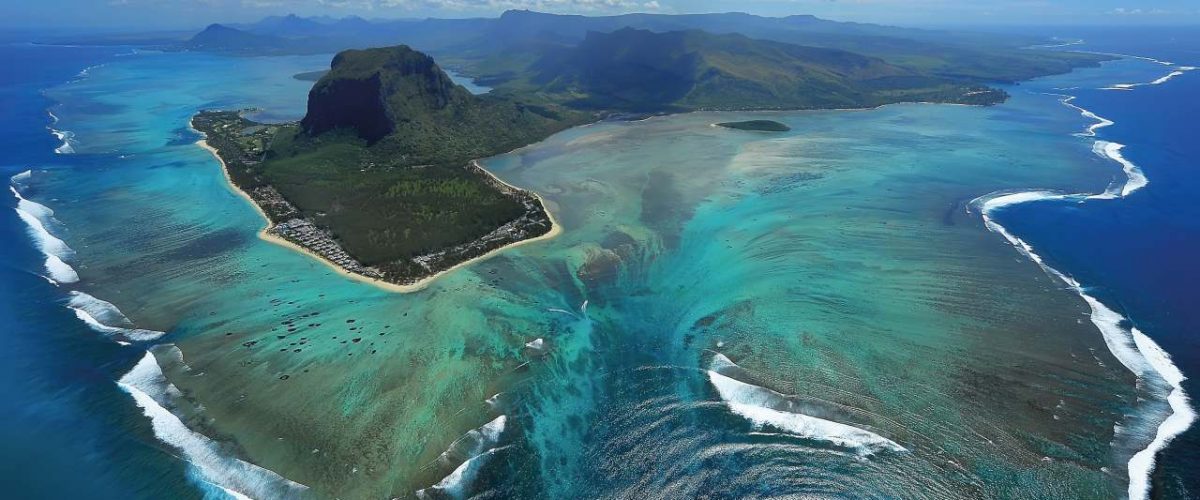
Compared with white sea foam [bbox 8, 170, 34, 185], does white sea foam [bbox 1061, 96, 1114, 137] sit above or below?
above

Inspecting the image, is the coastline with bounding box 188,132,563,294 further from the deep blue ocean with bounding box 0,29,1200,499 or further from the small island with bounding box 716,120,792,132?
the small island with bounding box 716,120,792,132

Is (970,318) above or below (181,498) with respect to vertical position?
above

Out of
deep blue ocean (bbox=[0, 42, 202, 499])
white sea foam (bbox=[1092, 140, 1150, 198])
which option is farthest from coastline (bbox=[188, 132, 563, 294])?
white sea foam (bbox=[1092, 140, 1150, 198])

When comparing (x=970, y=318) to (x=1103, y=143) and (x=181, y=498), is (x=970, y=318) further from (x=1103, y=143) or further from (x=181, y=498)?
(x=1103, y=143)

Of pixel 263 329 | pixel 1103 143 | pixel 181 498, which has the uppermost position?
pixel 1103 143

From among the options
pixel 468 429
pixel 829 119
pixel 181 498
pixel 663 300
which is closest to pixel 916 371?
pixel 663 300

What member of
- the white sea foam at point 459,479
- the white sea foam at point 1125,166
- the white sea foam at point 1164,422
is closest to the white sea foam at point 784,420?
the white sea foam at point 1164,422

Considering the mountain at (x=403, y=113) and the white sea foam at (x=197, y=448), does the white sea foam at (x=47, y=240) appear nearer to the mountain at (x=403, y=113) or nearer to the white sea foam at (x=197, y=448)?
the white sea foam at (x=197, y=448)
